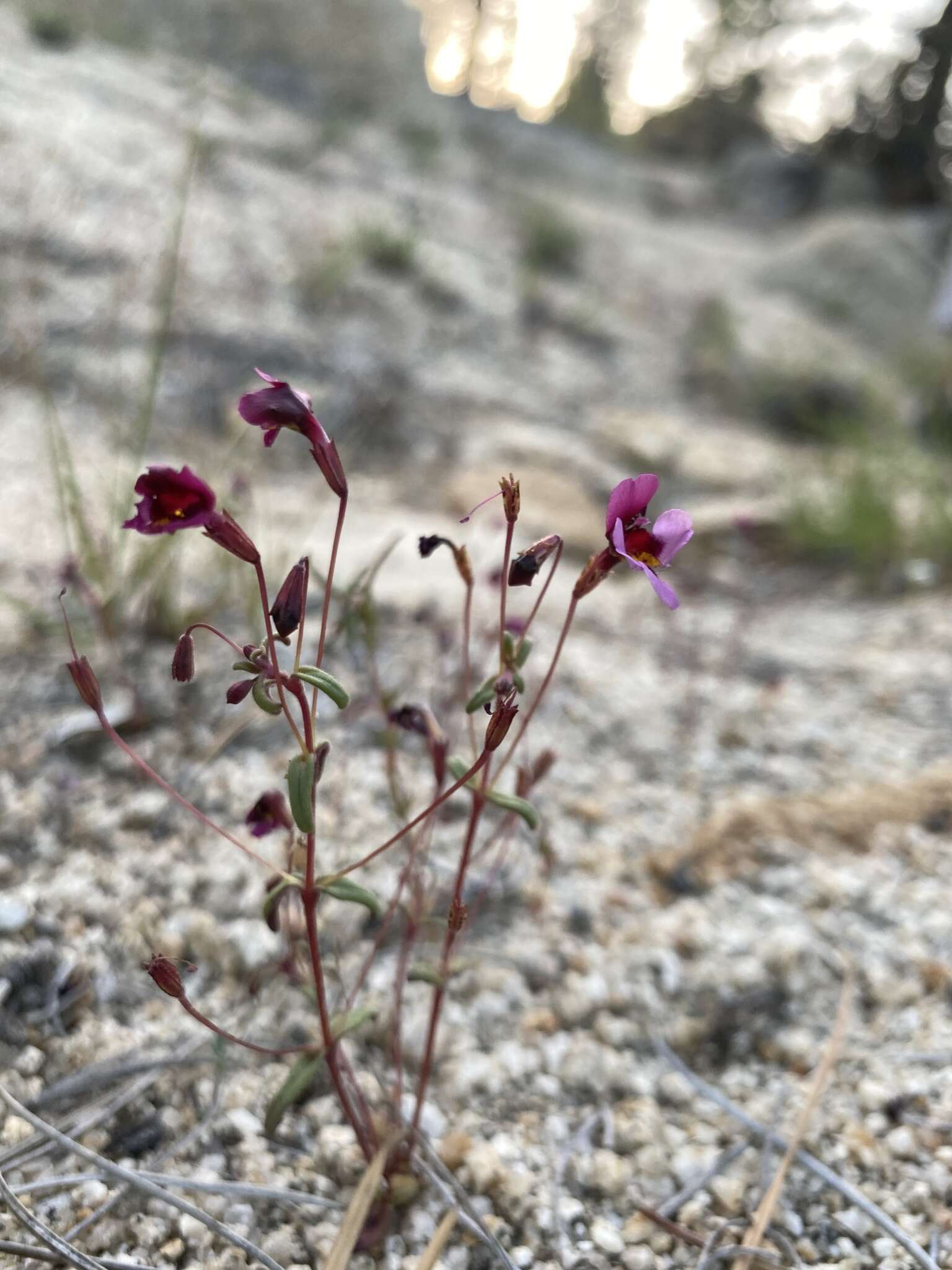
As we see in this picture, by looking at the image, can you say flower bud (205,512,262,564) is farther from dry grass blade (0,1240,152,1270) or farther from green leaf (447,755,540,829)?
dry grass blade (0,1240,152,1270)

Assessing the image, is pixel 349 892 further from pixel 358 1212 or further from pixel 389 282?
pixel 389 282

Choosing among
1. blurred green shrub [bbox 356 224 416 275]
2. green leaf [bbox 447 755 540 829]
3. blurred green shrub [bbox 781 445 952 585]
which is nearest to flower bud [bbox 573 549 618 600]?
green leaf [bbox 447 755 540 829]

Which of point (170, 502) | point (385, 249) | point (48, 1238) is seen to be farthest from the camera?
point (385, 249)

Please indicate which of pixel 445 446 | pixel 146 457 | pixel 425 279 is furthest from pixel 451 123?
pixel 146 457

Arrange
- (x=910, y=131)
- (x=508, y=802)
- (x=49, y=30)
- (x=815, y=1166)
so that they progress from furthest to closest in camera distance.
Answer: (x=910, y=131) → (x=49, y=30) → (x=815, y=1166) → (x=508, y=802)

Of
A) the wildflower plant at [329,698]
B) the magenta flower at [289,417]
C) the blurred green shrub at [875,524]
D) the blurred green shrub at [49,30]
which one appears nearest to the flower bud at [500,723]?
the wildflower plant at [329,698]

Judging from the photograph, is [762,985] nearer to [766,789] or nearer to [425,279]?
[766,789]

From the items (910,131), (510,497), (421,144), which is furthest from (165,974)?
(910,131)
